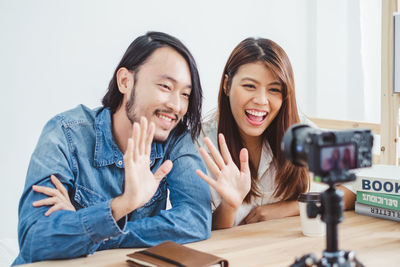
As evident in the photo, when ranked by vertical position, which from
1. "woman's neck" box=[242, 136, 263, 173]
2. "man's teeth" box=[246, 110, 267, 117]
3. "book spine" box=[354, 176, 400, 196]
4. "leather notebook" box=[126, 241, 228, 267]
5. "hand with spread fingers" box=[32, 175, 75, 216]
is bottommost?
"leather notebook" box=[126, 241, 228, 267]

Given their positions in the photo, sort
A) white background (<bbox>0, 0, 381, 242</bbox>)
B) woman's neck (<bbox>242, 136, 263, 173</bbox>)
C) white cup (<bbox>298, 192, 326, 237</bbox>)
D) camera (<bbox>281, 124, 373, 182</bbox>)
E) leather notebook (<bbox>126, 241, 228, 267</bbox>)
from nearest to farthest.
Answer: camera (<bbox>281, 124, 373, 182</bbox>)
leather notebook (<bbox>126, 241, 228, 267</bbox>)
white cup (<bbox>298, 192, 326, 237</bbox>)
woman's neck (<bbox>242, 136, 263, 173</bbox>)
white background (<bbox>0, 0, 381, 242</bbox>)

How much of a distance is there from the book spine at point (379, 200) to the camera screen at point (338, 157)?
81 centimetres

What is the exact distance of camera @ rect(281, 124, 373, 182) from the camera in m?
0.61

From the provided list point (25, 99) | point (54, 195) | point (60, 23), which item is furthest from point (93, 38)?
point (54, 195)

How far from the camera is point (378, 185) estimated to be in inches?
53.7

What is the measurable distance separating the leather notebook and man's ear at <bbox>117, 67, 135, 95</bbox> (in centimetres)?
62

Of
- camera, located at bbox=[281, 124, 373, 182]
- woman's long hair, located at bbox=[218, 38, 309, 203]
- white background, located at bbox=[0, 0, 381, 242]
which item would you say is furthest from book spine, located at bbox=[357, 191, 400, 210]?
white background, located at bbox=[0, 0, 381, 242]

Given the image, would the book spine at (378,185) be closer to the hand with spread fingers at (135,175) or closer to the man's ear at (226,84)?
the man's ear at (226,84)

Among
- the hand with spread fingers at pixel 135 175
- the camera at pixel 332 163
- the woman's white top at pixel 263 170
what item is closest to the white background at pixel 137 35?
the woman's white top at pixel 263 170

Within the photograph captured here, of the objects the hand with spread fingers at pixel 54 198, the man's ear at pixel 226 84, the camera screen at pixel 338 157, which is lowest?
the hand with spread fingers at pixel 54 198

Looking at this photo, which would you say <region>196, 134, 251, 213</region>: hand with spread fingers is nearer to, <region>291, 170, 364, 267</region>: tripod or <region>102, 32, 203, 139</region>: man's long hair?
<region>102, 32, 203, 139</region>: man's long hair

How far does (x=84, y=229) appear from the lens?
3.38ft

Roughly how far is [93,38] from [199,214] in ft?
5.79

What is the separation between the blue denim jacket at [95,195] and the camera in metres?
1.03
